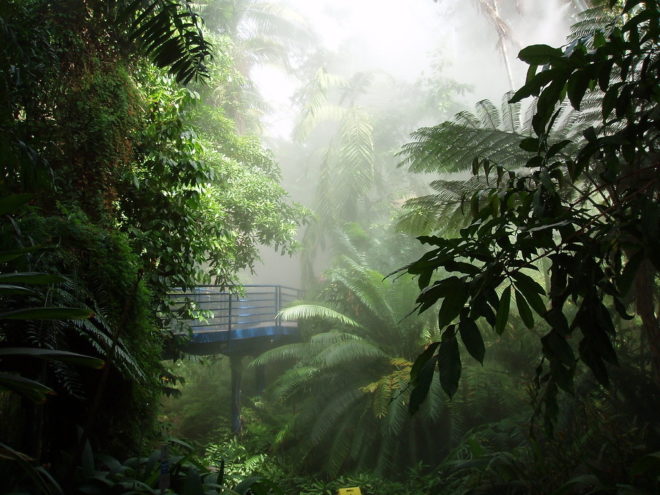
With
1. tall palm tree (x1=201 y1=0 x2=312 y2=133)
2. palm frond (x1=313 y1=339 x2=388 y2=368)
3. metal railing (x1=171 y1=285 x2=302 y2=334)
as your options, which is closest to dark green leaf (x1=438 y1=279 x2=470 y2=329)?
metal railing (x1=171 y1=285 x2=302 y2=334)

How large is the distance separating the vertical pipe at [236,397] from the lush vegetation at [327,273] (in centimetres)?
27

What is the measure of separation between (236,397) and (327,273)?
2496 millimetres

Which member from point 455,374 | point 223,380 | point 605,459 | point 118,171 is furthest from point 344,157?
point 455,374

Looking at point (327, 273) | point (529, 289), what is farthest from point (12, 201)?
point (327, 273)

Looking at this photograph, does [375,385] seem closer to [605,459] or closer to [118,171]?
[605,459]

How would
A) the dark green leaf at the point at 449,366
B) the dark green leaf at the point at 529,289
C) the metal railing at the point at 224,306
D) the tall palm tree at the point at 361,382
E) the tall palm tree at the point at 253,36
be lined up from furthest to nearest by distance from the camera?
the tall palm tree at the point at 253,36 → the tall palm tree at the point at 361,382 → the metal railing at the point at 224,306 → the dark green leaf at the point at 529,289 → the dark green leaf at the point at 449,366

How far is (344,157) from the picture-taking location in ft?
28.3

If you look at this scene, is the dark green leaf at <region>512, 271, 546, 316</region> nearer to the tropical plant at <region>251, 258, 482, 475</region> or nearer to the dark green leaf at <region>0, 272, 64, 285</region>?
the dark green leaf at <region>0, 272, 64, 285</region>

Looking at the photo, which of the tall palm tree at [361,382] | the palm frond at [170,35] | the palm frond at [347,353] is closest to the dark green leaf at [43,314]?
the palm frond at [170,35]

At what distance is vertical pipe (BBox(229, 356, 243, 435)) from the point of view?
629 cm

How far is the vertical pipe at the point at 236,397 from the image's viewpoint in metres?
6.29

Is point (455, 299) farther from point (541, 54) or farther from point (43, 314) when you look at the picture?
point (43, 314)

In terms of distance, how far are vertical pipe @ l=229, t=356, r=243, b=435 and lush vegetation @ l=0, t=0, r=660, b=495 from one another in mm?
267

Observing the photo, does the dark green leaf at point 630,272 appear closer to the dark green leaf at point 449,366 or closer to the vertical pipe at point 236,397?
the dark green leaf at point 449,366
